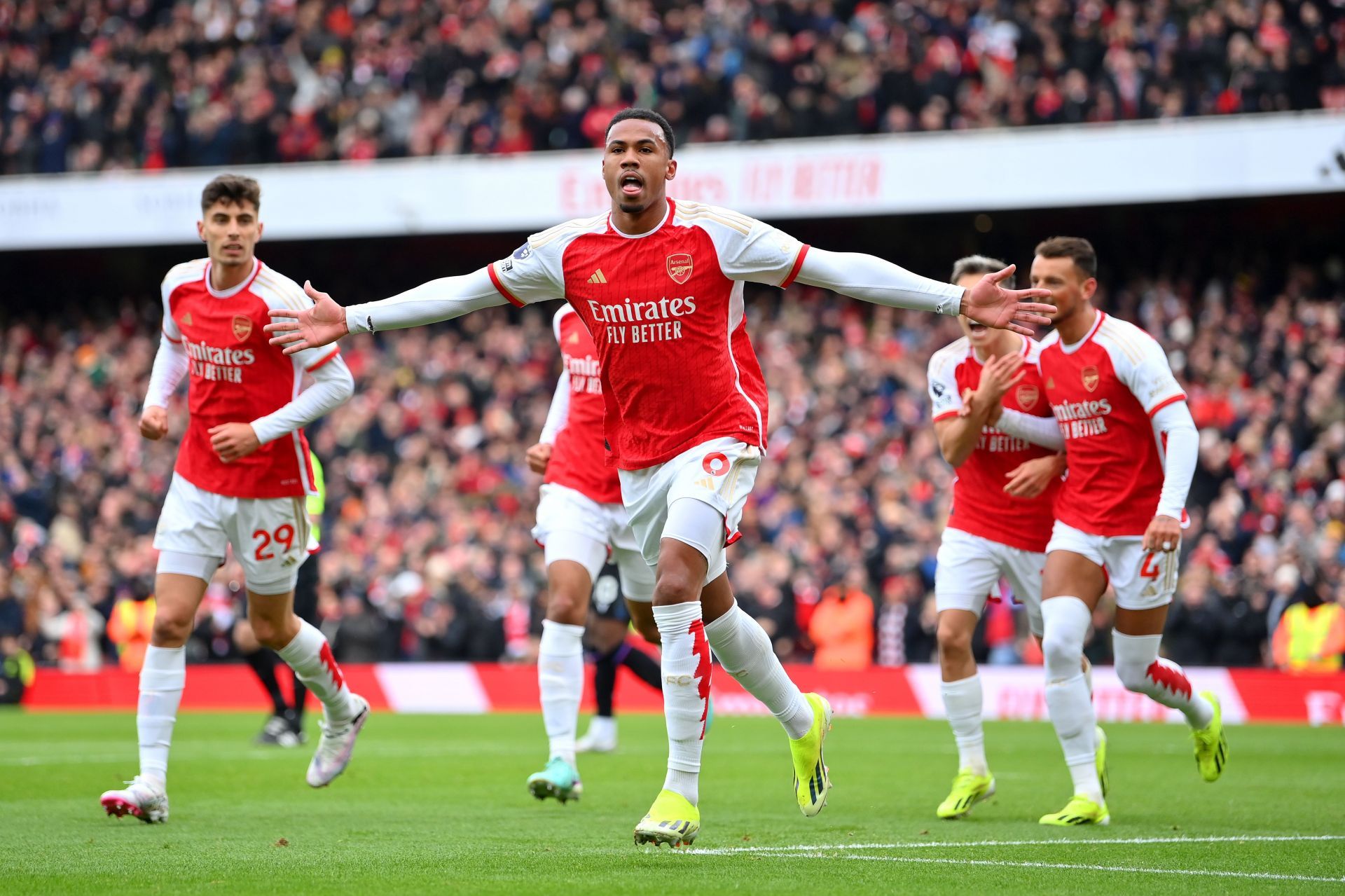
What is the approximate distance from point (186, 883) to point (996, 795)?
514 cm

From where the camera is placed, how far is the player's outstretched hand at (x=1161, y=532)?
7.83m

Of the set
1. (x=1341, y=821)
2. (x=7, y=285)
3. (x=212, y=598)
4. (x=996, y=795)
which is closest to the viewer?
(x=1341, y=821)

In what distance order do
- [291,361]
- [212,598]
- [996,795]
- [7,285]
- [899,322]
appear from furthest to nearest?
[7,285] < [899,322] < [212,598] < [996,795] < [291,361]

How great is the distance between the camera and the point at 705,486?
6.65m

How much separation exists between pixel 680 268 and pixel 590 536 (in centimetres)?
298

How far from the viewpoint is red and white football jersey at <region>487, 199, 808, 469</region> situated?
6766 mm

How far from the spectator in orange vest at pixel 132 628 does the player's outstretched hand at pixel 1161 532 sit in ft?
54.3

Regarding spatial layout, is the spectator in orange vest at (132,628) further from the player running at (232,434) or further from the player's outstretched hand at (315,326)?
the player's outstretched hand at (315,326)

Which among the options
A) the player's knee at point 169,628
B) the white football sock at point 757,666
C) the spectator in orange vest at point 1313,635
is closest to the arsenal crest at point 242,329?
the player's knee at point 169,628

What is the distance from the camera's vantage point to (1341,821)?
802 cm

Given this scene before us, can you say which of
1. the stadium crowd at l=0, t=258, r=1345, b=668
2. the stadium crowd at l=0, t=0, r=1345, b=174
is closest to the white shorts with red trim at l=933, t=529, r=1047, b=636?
the stadium crowd at l=0, t=258, r=1345, b=668

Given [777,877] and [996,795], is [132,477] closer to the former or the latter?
[996,795]

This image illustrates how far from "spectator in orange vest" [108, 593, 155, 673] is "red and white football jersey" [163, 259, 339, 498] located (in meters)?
13.9

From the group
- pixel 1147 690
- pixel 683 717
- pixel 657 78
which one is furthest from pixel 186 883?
pixel 657 78
